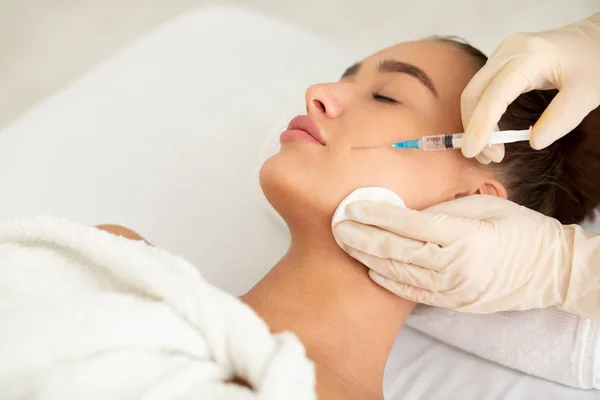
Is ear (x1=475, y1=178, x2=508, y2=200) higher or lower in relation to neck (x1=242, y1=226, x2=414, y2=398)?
higher

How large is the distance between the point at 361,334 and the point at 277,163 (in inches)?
14.7

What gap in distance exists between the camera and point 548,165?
48.9 inches

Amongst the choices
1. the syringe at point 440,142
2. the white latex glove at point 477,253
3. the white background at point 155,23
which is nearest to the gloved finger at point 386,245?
the white latex glove at point 477,253

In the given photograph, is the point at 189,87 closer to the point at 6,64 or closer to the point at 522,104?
the point at 522,104

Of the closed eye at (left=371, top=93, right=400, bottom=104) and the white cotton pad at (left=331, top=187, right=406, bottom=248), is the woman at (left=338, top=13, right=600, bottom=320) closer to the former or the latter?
the white cotton pad at (left=331, top=187, right=406, bottom=248)

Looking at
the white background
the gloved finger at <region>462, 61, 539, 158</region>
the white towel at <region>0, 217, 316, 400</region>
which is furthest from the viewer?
the white background

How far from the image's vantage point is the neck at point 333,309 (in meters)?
1.06

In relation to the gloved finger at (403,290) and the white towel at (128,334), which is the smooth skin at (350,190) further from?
the white towel at (128,334)

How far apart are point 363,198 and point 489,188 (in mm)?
303

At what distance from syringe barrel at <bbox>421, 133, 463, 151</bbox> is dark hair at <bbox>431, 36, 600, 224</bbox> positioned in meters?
0.16

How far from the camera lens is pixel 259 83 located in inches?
69.0

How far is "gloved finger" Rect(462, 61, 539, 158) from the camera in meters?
1.03

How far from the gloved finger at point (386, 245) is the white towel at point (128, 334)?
0.94 feet

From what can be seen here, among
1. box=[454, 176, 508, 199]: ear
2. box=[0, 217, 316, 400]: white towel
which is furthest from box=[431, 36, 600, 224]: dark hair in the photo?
box=[0, 217, 316, 400]: white towel
